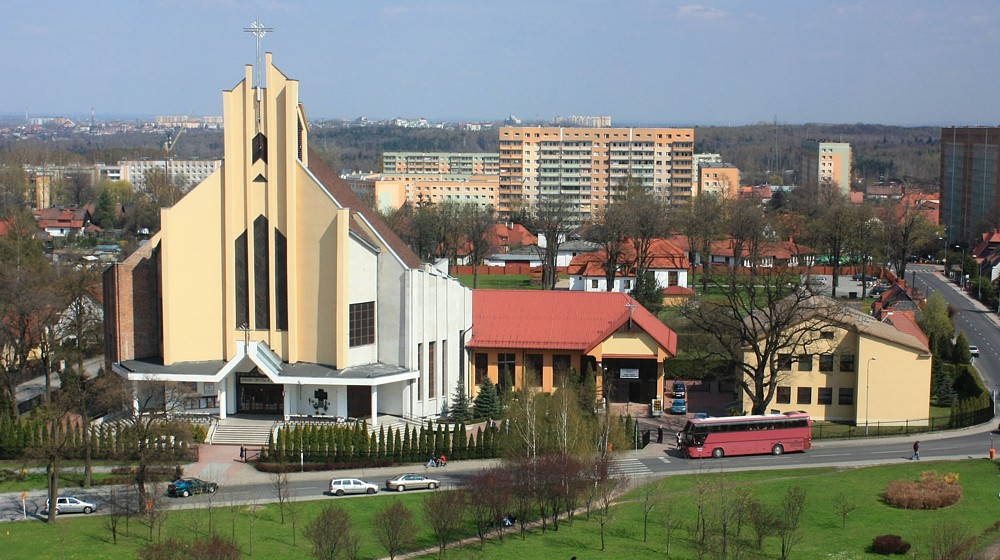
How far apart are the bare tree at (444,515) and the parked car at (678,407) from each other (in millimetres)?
23288

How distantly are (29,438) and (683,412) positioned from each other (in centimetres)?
3155

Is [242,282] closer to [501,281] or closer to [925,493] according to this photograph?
[925,493]

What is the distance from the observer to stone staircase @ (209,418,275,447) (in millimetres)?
51750

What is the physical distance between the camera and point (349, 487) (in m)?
44.4

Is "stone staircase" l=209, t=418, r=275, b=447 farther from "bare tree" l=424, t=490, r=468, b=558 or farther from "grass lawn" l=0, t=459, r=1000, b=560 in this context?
"bare tree" l=424, t=490, r=468, b=558

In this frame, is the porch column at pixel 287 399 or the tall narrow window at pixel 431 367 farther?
the tall narrow window at pixel 431 367

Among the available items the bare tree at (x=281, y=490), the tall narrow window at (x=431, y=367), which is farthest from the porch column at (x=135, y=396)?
the tall narrow window at (x=431, y=367)

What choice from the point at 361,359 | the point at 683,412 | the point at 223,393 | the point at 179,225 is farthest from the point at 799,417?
the point at 179,225

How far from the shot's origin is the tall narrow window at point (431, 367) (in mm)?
56594

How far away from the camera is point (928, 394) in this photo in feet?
181

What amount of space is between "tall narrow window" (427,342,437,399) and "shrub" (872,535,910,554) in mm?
26445

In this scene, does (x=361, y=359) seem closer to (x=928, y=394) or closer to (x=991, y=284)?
(x=928, y=394)

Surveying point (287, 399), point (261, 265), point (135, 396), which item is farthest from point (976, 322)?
point (135, 396)

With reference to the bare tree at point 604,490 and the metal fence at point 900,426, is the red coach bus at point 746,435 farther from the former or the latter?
the bare tree at point 604,490
